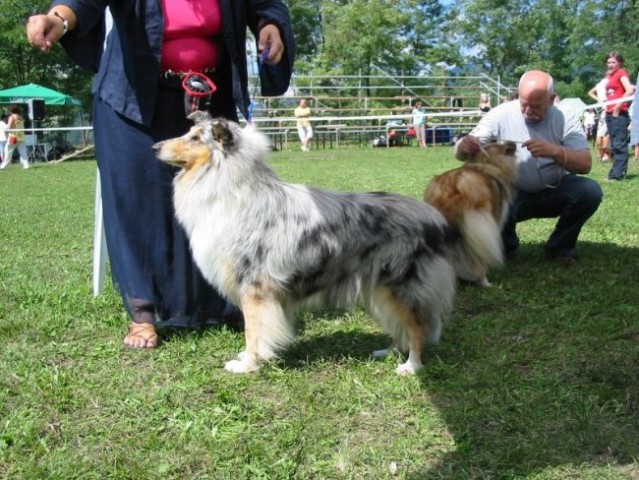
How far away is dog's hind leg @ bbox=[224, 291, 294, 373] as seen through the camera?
316 centimetres

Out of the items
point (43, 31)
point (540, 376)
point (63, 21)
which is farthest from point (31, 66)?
point (540, 376)

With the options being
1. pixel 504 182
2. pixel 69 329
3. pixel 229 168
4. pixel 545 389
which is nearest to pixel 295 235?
pixel 229 168

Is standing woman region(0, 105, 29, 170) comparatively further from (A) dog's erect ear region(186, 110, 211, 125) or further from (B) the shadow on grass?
(B) the shadow on grass

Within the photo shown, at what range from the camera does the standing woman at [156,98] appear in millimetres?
3234

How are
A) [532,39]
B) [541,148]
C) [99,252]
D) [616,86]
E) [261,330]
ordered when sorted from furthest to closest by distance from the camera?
1. [532,39]
2. [616,86]
3. [541,148]
4. [99,252]
5. [261,330]

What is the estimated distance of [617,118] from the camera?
33.8 ft

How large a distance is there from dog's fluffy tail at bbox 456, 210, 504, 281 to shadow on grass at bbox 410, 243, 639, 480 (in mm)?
185

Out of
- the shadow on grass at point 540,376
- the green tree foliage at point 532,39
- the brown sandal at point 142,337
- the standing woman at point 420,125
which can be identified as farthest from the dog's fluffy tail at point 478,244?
the green tree foliage at point 532,39

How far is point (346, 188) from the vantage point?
10.6 meters

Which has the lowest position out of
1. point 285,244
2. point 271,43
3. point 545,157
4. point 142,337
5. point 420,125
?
point 142,337

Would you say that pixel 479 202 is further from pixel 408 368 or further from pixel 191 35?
pixel 191 35

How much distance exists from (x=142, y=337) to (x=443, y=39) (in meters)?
40.2

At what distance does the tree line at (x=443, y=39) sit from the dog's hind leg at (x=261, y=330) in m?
26.2

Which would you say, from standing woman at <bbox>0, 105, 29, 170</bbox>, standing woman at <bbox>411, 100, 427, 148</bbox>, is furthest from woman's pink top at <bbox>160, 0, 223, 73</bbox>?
standing woman at <bbox>411, 100, 427, 148</bbox>
